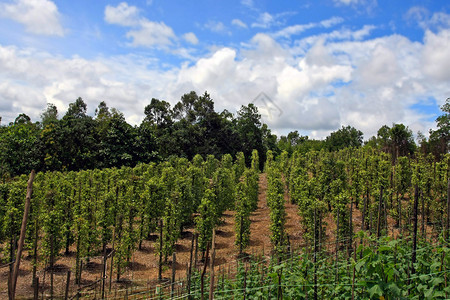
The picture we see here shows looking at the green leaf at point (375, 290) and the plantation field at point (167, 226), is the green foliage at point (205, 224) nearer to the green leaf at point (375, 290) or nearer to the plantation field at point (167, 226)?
the plantation field at point (167, 226)

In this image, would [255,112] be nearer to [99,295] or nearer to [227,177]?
[227,177]

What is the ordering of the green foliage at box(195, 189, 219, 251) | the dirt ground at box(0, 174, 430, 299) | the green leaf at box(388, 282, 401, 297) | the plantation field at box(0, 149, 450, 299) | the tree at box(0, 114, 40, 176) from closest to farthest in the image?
the green leaf at box(388, 282, 401, 297), the plantation field at box(0, 149, 450, 299), the dirt ground at box(0, 174, 430, 299), the green foliage at box(195, 189, 219, 251), the tree at box(0, 114, 40, 176)

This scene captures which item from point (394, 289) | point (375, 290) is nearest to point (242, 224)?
point (375, 290)

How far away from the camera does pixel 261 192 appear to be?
42688 millimetres

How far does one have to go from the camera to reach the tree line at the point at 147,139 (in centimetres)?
4609

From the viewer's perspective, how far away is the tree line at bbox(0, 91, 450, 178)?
1815 inches

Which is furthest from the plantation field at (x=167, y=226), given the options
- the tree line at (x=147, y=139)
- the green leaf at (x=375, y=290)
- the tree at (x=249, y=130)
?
the tree at (x=249, y=130)

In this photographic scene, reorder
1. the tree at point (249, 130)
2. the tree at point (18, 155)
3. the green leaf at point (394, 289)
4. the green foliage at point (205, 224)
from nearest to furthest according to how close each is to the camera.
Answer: the green leaf at point (394, 289), the green foliage at point (205, 224), the tree at point (18, 155), the tree at point (249, 130)

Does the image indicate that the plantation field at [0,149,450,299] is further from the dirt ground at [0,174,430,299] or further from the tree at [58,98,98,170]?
the tree at [58,98,98,170]

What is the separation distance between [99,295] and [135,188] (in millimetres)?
12456

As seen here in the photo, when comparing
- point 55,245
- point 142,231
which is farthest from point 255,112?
point 55,245

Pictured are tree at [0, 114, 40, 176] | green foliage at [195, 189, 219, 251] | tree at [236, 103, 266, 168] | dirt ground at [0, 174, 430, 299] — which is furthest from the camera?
tree at [236, 103, 266, 168]

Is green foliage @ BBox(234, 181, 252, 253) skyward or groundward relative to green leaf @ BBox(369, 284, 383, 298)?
groundward

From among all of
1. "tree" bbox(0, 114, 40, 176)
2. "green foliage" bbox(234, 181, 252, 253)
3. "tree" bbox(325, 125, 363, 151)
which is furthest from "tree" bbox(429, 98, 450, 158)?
"tree" bbox(0, 114, 40, 176)
